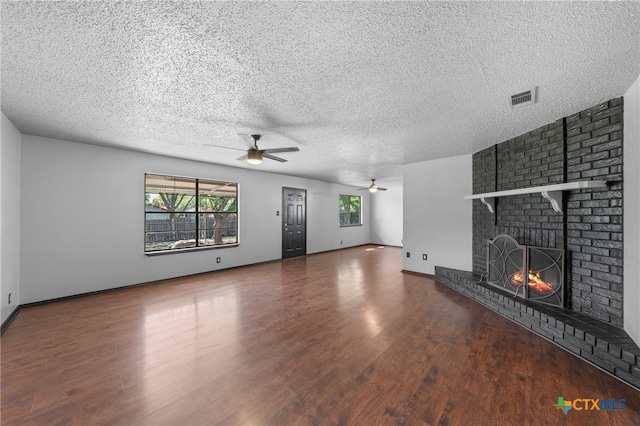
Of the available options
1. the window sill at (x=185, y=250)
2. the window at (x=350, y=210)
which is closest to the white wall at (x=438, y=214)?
the window at (x=350, y=210)

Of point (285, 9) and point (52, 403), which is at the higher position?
point (285, 9)

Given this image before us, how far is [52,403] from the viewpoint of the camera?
5.59 feet

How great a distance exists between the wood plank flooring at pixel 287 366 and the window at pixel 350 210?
19.7ft

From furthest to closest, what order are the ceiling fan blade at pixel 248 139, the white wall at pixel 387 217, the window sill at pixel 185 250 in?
the white wall at pixel 387 217 → the window sill at pixel 185 250 → the ceiling fan blade at pixel 248 139

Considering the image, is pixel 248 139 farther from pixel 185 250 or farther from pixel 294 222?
pixel 294 222

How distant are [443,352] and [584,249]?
1930 mm

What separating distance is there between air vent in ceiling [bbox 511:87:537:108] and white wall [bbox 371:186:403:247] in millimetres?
7256

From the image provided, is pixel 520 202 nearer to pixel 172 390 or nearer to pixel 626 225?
pixel 626 225

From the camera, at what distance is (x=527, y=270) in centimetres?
312

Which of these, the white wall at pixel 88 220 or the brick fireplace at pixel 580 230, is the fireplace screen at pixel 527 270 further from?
the white wall at pixel 88 220

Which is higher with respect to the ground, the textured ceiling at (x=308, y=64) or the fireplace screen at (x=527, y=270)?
the textured ceiling at (x=308, y=64)

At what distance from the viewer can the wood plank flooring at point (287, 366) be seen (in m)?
1.62

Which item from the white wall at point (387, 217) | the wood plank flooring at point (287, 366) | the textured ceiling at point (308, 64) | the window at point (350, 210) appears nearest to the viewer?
the textured ceiling at point (308, 64)

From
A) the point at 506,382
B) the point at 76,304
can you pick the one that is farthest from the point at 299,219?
the point at 506,382
